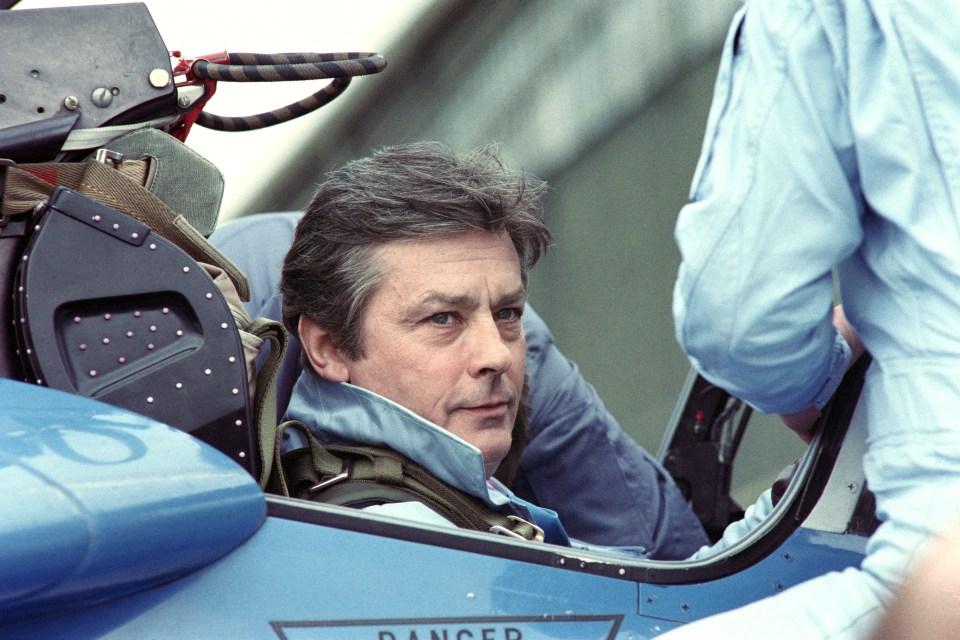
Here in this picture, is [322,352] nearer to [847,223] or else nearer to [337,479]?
[337,479]

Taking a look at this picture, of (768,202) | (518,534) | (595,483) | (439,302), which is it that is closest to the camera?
(768,202)

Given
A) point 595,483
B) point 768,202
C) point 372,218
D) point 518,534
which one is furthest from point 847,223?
point 595,483

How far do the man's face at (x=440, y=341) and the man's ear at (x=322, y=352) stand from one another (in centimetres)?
3

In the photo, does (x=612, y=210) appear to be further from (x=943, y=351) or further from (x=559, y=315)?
(x=943, y=351)

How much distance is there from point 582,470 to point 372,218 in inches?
37.4

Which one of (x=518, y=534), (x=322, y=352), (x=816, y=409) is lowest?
(x=518, y=534)

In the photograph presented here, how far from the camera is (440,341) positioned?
1.87m

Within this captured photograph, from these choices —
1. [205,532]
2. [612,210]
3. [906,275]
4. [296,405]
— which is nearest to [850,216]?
[906,275]

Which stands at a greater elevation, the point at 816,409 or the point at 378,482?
the point at 816,409

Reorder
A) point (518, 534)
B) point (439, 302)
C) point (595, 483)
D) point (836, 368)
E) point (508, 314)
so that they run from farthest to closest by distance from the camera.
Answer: point (595, 483), point (508, 314), point (439, 302), point (518, 534), point (836, 368)

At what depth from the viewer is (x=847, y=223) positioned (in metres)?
1.11

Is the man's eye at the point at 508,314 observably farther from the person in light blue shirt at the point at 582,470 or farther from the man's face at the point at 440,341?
the person in light blue shirt at the point at 582,470

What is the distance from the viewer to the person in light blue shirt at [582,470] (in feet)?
8.25

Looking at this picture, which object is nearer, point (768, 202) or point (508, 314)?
point (768, 202)
